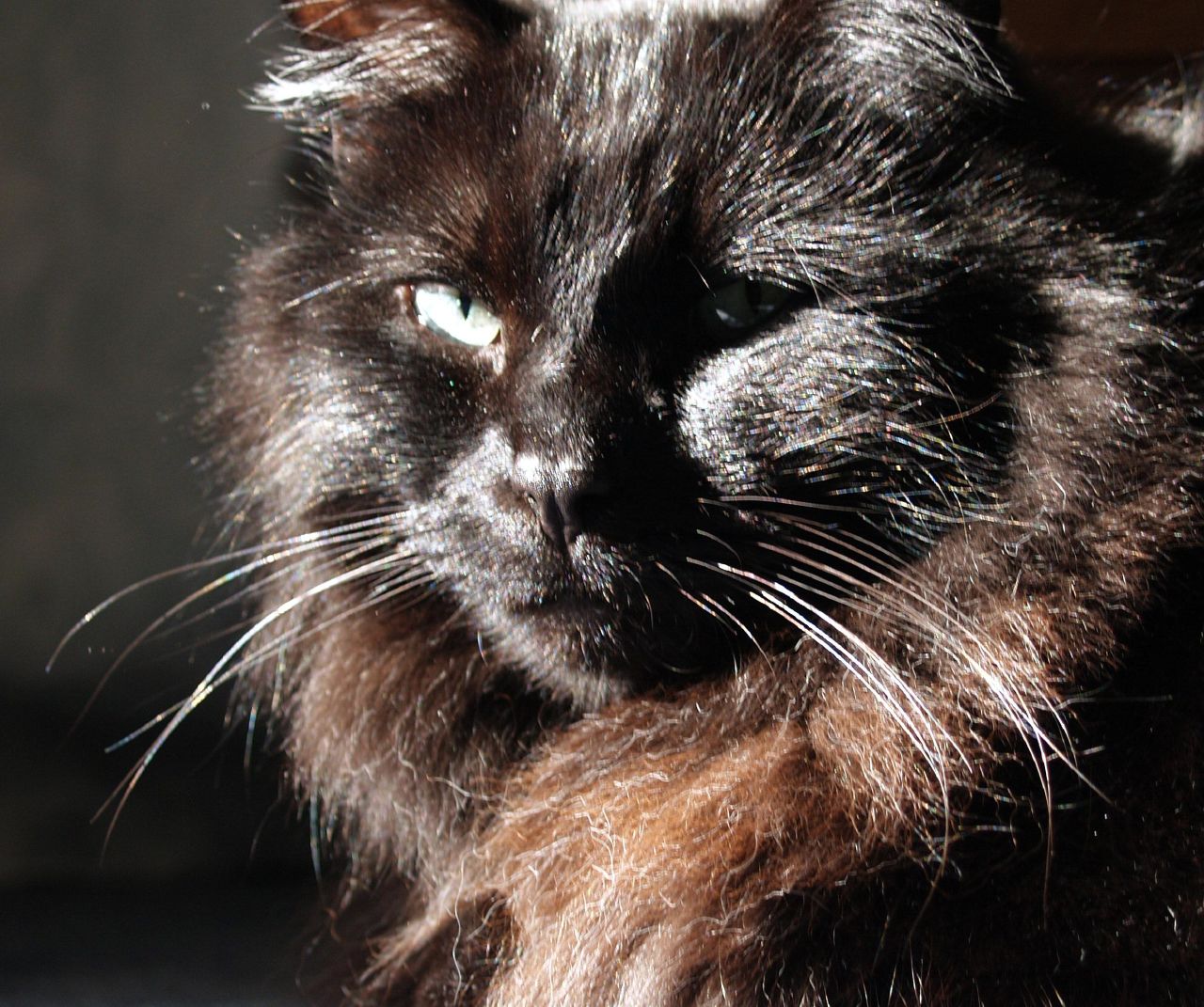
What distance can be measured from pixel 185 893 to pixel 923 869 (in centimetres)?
103

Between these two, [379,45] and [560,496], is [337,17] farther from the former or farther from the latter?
[560,496]

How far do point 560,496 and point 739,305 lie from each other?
0.77 ft

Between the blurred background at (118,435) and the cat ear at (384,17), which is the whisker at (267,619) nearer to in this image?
the blurred background at (118,435)

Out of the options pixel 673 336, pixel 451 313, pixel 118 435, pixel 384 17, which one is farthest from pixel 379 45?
pixel 118 435

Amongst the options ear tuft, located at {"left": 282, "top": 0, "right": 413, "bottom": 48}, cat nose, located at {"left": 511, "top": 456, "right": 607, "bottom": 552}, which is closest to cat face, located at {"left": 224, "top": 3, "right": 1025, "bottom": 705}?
cat nose, located at {"left": 511, "top": 456, "right": 607, "bottom": 552}

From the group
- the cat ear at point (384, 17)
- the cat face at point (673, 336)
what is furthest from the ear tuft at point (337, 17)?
the cat face at point (673, 336)

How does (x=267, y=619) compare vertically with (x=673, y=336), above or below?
below

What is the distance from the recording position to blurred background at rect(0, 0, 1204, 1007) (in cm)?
149

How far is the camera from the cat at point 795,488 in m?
0.80

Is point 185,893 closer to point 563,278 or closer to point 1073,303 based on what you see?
point 563,278

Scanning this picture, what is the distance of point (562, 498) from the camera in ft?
2.66

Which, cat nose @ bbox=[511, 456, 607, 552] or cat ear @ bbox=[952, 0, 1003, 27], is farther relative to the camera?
cat ear @ bbox=[952, 0, 1003, 27]

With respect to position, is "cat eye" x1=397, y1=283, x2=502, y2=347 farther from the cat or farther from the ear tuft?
the ear tuft

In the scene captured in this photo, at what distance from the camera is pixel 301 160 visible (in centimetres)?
155
